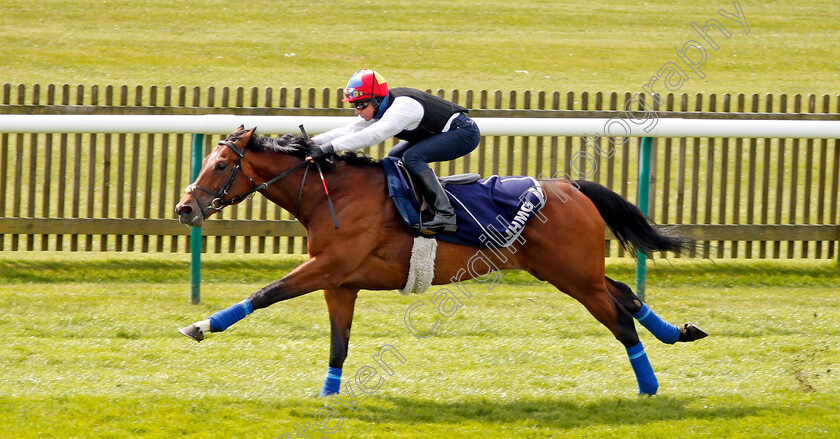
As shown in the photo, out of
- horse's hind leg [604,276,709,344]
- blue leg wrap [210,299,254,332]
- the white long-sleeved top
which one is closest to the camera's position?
blue leg wrap [210,299,254,332]

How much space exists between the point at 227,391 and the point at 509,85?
30.8 feet

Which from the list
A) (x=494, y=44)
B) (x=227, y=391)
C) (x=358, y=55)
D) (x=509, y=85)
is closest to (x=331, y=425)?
(x=227, y=391)

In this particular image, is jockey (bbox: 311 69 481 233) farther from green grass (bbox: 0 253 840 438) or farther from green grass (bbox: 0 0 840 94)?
green grass (bbox: 0 0 840 94)

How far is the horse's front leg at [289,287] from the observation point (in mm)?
5242

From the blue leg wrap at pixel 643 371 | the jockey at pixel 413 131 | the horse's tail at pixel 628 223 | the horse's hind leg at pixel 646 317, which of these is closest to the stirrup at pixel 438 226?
the jockey at pixel 413 131

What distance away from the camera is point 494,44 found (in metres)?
16.9

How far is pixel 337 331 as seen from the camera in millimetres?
5688

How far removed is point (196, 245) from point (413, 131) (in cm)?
251

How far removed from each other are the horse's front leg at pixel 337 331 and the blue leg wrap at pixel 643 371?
1.59 m

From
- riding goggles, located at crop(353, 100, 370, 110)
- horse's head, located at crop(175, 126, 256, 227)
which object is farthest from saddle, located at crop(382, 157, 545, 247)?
horse's head, located at crop(175, 126, 256, 227)

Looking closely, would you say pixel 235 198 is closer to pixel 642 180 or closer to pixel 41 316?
pixel 41 316

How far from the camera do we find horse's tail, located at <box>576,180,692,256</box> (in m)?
6.07

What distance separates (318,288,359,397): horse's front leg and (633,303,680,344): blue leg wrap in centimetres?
167

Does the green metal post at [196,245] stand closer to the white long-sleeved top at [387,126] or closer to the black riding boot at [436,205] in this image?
the white long-sleeved top at [387,126]
